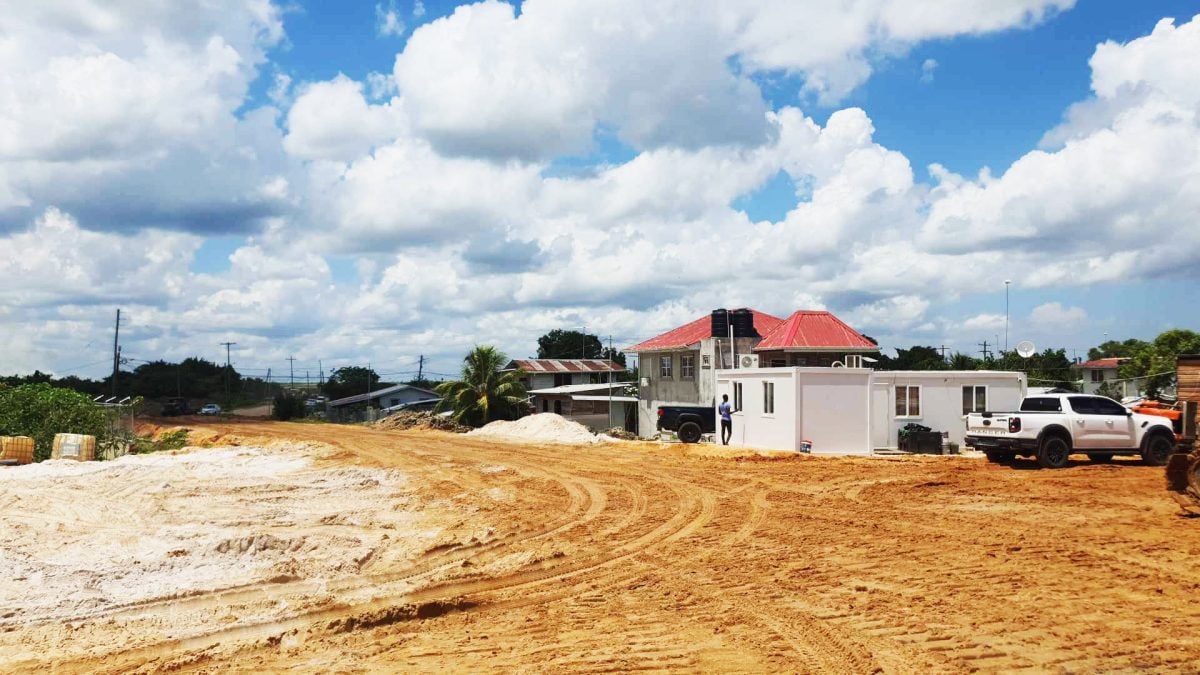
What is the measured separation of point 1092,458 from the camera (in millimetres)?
21938

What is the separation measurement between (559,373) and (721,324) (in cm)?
2167

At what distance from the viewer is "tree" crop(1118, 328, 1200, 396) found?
4819cm

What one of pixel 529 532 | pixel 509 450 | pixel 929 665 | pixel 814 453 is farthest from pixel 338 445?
pixel 929 665

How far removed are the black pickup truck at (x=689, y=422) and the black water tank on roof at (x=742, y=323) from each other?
24.9 feet

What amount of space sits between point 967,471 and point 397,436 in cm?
2463

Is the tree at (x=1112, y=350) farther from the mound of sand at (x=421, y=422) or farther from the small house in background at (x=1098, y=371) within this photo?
the mound of sand at (x=421, y=422)

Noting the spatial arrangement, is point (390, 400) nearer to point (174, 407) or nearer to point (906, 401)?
Answer: point (174, 407)

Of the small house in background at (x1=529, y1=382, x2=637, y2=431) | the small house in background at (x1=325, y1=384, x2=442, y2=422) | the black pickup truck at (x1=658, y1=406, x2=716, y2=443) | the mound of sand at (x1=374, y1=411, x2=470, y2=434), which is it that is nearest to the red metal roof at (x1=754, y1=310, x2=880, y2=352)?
the black pickup truck at (x1=658, y1=406, x2=716, y2=443)

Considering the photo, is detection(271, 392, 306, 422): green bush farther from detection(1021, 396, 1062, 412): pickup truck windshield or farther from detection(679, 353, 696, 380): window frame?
detection(1021, 396, 1062, 412): pickup truck windshield

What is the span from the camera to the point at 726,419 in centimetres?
2906

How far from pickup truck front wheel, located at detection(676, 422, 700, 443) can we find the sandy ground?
39.8 ft

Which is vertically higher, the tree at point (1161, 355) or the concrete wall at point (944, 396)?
the tree at point (1161, 355)

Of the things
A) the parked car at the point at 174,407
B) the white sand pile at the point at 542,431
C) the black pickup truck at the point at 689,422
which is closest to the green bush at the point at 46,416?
the white sand pile at the point at 542,431

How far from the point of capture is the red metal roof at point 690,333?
40812 millimetres
